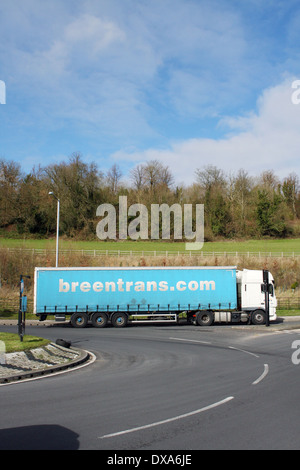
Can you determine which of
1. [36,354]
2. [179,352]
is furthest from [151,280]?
[36,354]

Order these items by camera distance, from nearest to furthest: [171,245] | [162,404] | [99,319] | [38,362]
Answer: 1. [162,404]
2. [38,362]
3. [99,319]
4. [171,245]

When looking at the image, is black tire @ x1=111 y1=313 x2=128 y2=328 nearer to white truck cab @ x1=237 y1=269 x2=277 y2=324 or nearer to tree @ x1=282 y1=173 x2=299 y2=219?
white truck cab @ x1=237 y1=269 x2=277 y2=324

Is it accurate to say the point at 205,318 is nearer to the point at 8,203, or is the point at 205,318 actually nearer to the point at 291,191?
the point at 8,203

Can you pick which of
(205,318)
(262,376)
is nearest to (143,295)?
Answer: (205,318)

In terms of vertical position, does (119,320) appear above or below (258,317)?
below

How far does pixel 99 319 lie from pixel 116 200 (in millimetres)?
43459

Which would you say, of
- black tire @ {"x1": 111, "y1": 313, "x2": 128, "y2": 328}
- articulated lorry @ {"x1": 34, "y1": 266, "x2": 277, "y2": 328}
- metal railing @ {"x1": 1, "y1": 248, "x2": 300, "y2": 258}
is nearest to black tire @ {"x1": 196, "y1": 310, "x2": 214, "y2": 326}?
articulated lorry @ {"x1": 34, "y1": 266, "x2": 277, "y2": 328}

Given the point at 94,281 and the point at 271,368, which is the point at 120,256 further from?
the point at 271,368

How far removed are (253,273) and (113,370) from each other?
18382 millimetres

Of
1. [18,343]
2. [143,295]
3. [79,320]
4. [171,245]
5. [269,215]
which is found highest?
[269,215]

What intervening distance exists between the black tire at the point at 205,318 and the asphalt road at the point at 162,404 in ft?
35.5

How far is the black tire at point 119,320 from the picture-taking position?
28328mm

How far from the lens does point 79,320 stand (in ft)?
92.9

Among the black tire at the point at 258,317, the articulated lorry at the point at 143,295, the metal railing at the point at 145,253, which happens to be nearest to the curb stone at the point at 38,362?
the articulated lorry at the point at 143,295
